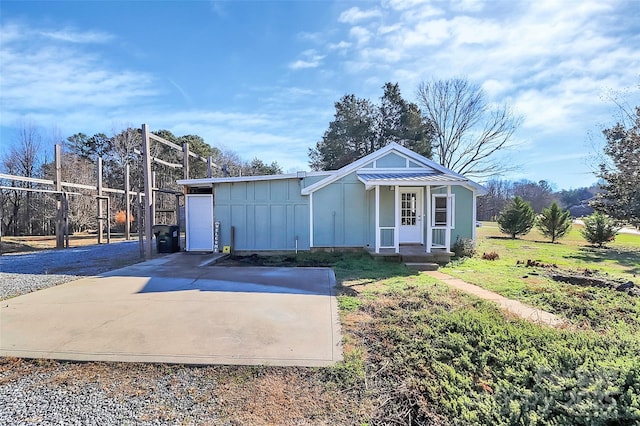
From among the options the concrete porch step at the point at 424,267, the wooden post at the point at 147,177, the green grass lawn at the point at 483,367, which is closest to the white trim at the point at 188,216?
the wooden post at the point at 147,177

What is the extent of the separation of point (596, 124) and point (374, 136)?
56.0ft

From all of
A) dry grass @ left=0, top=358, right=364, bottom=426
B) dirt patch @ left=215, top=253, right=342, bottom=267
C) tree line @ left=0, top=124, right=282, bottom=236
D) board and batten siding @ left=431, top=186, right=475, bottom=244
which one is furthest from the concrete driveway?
tree line @ left=0, top=124, right=282, bottom=236

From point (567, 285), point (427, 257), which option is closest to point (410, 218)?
point (427, 257)

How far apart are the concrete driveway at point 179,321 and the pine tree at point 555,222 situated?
1675 cm

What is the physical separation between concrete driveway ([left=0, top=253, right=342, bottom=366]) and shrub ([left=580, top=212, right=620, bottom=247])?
16.0m

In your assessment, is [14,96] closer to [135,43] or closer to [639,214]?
[135,43]

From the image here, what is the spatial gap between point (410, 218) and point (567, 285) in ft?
18.3

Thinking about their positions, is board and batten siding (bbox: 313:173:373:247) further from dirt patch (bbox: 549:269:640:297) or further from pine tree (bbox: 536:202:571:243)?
pine tree (bbox: 536:202:571:243)

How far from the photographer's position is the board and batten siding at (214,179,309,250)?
11.3 meters

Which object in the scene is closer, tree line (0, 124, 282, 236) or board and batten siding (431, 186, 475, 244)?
board and batten siding (431, 186, 475, 244)

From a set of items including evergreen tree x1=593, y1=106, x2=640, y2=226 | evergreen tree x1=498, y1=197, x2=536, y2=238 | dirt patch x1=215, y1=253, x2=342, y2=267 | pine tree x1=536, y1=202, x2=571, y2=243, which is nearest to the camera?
dirt patch x1=215, y1=253, x2=342, y2=267

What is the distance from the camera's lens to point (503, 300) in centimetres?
572

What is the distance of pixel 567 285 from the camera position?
21.7 ft

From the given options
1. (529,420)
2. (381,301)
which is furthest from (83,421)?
(381,301)
